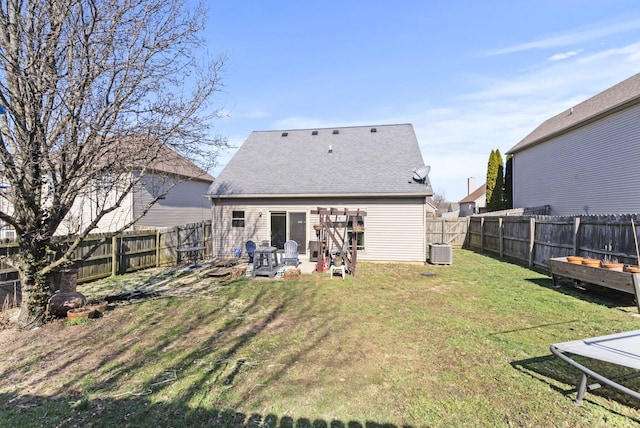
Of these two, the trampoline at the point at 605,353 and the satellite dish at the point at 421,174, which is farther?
the satellite dish at the point at 421,174

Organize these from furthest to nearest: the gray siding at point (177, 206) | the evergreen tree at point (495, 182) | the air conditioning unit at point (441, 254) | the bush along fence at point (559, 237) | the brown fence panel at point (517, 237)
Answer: the evergreen tree at point (495, 182)
the gray siding at point (177, 206)
the air conditioning unit at point (441, 254)
the brown fence panel at point (517, 237)
the bush along fence at point (559, 237)

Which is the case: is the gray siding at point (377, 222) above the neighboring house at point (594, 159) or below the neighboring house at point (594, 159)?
below

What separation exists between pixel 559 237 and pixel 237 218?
37.1ft

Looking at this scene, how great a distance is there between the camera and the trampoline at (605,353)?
286 cm

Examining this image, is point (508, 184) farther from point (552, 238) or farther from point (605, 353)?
point (605, 353)

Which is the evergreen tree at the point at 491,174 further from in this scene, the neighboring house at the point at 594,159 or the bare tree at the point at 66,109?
the bare tree at the point at 66,109

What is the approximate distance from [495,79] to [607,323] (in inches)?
395

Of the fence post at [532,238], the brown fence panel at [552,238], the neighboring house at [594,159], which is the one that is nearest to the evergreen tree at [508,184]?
the neighboring house at [594,159]

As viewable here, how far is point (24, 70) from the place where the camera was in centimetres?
450

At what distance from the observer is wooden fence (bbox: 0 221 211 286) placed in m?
8.20

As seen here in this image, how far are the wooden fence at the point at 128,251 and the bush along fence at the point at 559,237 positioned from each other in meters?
11.7

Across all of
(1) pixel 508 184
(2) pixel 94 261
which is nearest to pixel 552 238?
(2) pixel 94 261

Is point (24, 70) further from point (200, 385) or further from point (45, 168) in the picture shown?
point (200, 385)

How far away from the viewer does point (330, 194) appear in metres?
12.0
